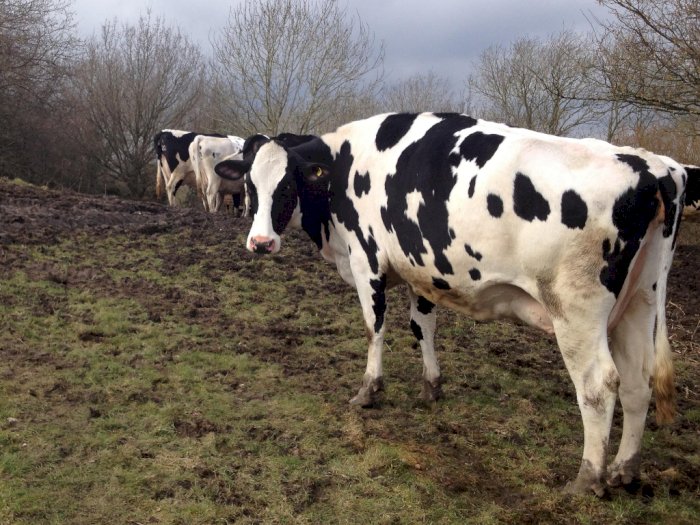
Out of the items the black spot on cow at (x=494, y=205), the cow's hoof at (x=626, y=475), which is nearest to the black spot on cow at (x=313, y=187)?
the black spot on cow at (x=494, y=205)

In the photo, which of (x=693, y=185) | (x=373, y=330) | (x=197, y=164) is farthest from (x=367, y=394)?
(x=197, y=164)

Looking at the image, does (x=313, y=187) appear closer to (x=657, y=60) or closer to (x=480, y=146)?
(x=480, y=146)

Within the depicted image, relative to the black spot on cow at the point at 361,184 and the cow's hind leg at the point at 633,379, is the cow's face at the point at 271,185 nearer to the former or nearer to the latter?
the black spot on cow at the point at 361,184

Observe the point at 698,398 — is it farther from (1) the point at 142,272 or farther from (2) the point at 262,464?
(1) the point at 142,272

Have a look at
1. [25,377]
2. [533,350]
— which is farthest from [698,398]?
[25,377]

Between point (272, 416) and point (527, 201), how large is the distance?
2592mm

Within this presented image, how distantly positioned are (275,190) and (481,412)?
2546 mm

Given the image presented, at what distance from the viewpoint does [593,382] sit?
148 inches

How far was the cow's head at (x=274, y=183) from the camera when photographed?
17.5 feet

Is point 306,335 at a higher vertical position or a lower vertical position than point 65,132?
lower

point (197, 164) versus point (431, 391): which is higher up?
point (197, 164)

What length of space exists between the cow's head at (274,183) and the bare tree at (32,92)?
2567 cm

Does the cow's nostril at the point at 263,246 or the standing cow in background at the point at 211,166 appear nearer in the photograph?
the cow's nostril at the point at 263,246

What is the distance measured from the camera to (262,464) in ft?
13.9
